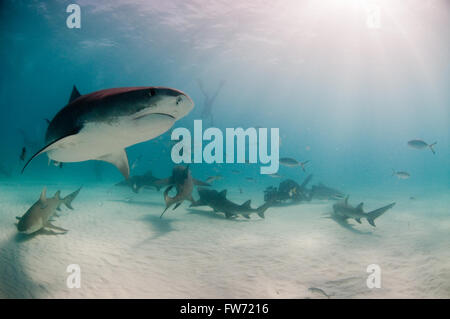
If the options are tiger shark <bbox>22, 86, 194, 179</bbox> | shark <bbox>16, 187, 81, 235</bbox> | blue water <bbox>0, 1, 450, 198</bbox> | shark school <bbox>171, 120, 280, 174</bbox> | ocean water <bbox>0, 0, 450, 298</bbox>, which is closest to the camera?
tiger shark <bbox>22, 86, 194, 179</bbox>

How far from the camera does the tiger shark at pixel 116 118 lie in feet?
8.80

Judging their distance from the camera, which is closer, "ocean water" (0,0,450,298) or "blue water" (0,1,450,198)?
"ocean water" (0,0,450,298)

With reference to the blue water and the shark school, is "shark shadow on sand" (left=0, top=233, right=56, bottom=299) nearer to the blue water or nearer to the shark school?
the shark school

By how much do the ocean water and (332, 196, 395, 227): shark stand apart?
442mm

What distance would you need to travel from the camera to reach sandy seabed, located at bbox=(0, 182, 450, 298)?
4.13 metres

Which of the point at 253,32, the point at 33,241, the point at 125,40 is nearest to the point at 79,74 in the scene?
the point at 125,40

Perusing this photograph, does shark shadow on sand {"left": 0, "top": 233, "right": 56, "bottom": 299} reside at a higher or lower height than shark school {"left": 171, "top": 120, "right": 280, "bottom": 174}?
lower

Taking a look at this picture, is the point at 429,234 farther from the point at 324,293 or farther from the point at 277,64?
the point at 277,64

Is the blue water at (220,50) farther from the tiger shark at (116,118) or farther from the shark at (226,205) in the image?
the tiger shark at (116,118)

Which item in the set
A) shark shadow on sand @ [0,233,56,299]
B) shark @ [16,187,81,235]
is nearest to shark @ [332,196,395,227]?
shark shadow on sand @ [0,233,56,299]

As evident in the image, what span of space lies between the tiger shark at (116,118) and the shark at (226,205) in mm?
5937

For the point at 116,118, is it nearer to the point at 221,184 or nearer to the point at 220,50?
the point at 221,184

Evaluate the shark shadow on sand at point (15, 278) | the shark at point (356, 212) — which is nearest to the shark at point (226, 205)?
the shark at point (356, 212)

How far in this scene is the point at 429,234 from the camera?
7941mm
